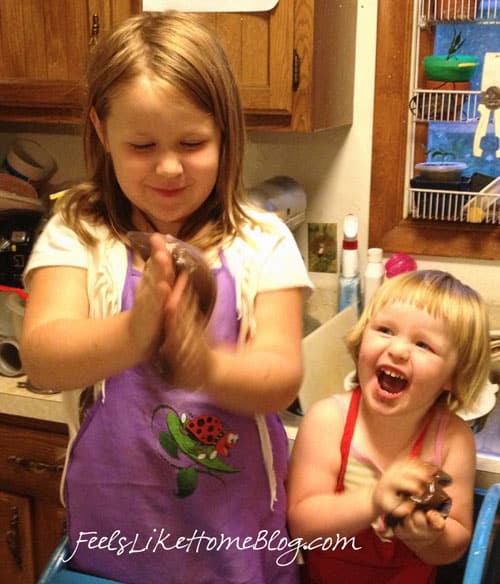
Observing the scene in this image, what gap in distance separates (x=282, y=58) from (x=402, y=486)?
83cm

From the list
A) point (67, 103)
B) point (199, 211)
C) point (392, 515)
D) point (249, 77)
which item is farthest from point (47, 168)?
point (392, 515)

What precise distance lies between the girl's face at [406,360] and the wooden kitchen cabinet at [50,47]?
78cm

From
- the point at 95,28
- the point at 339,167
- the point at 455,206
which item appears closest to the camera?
the point at 95,28

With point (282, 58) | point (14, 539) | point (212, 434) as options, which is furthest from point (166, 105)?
point (14, 539)

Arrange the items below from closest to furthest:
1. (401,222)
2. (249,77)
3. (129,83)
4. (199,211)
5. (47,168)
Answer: (129,83)
(199,211)
(249,77)
(401,222)
(47,168)

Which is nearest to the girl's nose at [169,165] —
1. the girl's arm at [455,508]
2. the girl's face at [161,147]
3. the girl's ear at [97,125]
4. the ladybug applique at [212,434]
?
the girl's face at [161,147]

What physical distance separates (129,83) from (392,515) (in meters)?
0.55

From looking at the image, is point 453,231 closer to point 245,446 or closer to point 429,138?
point 429,138

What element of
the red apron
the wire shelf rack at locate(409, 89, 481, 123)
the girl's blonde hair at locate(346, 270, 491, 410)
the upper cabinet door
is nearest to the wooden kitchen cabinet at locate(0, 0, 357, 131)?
the upper cabinet door

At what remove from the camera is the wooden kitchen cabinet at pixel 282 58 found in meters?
1.31

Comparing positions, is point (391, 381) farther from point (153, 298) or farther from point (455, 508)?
point (153, 298)

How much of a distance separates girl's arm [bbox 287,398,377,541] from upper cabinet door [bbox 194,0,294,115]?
0.58m

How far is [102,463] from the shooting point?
0.92m

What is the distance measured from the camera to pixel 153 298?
2.12 feet
